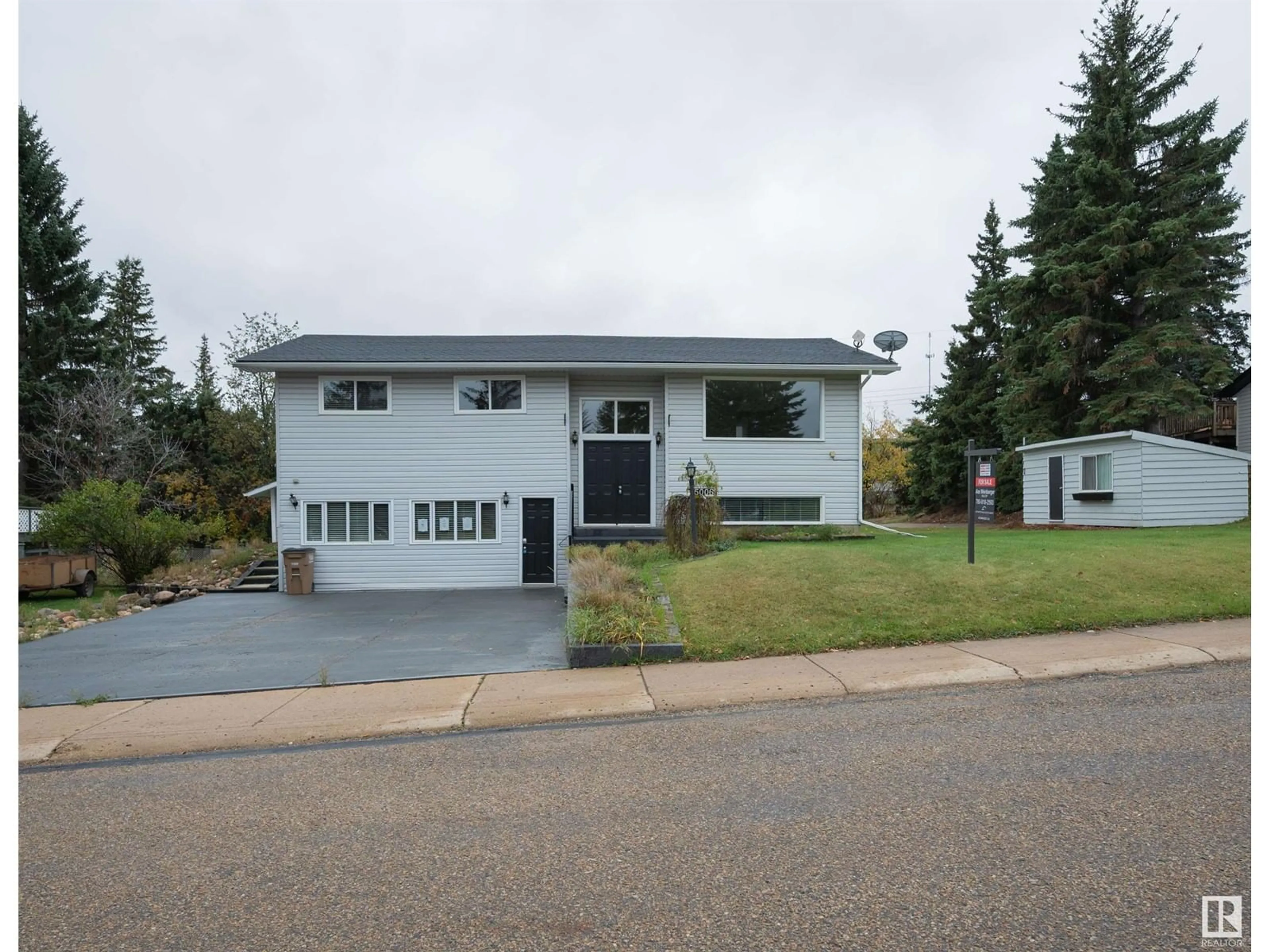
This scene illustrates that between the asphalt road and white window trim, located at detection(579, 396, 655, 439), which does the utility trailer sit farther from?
the asphalt road

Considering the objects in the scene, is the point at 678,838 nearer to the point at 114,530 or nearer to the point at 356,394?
the point at 356,394

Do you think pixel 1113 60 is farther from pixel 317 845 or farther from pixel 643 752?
pixel 317 845

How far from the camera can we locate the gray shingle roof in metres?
18.5

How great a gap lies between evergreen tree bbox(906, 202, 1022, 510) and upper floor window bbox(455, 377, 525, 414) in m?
21.3

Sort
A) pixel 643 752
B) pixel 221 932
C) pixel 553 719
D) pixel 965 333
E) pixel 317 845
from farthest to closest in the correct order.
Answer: pixel 965 333 → pixel 553 719 → pixel 643 752 → pixel 317 845 → pixel 221 932

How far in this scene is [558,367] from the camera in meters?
18.3

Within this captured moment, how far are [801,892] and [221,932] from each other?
2.48 metres

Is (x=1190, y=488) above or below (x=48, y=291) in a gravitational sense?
below

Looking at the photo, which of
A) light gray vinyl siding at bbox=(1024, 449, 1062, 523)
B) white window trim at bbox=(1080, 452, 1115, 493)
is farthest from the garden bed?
light gray vinyl siding at bbox=(1024, 449, 1062, 523)

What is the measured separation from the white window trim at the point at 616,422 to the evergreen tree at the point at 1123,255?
51.3ft

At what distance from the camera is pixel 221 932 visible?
2.98m

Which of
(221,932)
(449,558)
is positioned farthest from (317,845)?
(449,558)

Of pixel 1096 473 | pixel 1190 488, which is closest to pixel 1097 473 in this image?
pixel 1096 473

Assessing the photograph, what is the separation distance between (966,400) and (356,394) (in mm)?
26044
